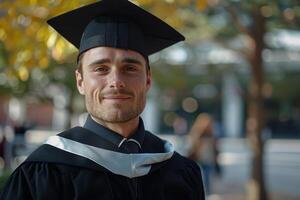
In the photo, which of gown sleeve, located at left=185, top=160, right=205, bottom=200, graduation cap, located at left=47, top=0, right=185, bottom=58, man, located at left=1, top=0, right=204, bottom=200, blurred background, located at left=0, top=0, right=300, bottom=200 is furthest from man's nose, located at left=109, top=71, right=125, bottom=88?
blurred background, located at left=0, top=0, right=300, bottom=200

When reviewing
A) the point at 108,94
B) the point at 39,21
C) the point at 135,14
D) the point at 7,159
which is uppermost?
the point at 39,21

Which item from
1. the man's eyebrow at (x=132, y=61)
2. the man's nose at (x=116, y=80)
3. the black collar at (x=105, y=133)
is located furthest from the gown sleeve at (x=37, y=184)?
the man's eyebrow at (x=132, y=61)

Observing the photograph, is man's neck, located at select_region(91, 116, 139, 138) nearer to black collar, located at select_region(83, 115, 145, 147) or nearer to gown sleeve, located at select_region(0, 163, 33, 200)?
black collar, located at select_region(83, 115, 145, 147)

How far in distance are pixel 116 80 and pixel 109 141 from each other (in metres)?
0.25

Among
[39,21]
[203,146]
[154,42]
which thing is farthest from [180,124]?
[154,42]

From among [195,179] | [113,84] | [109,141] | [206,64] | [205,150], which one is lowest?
[205,150]

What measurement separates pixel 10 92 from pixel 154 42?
40.5 feet

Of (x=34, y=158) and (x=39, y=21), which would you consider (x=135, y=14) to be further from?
(x=39, y=21)

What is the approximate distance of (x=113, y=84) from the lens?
215 centimetres

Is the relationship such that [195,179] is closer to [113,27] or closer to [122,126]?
[122,126]

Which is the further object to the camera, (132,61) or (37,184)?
(132,61)

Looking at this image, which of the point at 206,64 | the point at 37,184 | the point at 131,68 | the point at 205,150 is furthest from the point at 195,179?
the point at 206,64

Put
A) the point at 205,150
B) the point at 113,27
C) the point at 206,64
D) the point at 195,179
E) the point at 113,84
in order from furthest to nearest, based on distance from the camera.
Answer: the point at 206,64, the point at 205,150, the point at 195,179, the point at 113,27, the point at 113,84

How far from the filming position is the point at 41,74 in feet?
45.9
